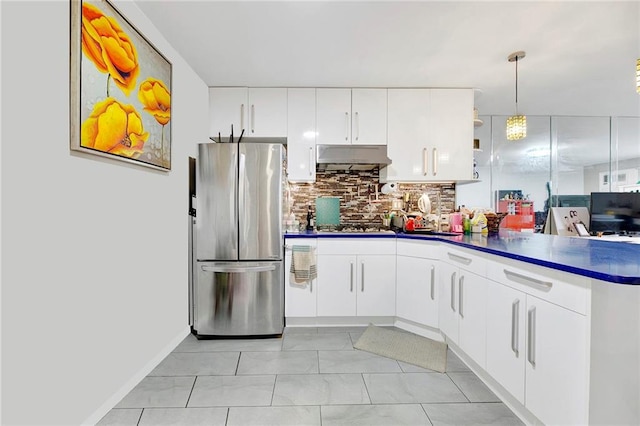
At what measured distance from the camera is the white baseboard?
1.66 meters

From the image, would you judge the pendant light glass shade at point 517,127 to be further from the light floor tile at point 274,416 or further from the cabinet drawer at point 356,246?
the light floor tile at point 274,416

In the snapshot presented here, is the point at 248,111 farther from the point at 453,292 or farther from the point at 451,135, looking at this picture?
the point at 453,292

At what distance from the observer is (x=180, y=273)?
270cm

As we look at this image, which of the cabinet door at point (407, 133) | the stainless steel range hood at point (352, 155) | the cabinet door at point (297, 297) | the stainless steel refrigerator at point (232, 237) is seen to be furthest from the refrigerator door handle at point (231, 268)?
the cabinet door at point (407, 133)

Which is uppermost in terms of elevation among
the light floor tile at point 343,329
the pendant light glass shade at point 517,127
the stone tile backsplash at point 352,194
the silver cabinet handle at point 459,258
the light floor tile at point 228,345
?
the pendant light glass shade at point 517,127

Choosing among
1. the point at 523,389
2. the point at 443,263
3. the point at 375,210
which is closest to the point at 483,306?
the point at 523,389

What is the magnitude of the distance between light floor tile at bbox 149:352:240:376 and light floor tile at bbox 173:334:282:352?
74 mm

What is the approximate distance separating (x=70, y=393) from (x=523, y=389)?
226 centimetres

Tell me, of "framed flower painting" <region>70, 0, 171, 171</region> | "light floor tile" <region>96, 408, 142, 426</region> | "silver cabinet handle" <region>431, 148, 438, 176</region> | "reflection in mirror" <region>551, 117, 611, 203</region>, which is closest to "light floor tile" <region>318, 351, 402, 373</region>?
"light floor tile" <region>96, 408, 142, 426</region>

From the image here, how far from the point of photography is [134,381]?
199cm

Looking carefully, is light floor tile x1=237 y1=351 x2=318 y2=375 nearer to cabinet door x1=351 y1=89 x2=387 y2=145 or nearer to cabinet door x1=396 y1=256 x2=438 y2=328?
cabinet door x1=396 y1=256 x2=438 y2=328

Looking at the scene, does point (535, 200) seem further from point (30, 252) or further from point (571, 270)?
point (30, 252)

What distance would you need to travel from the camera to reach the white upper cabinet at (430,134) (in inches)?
131

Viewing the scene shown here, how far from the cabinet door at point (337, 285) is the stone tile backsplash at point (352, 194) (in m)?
0.77
